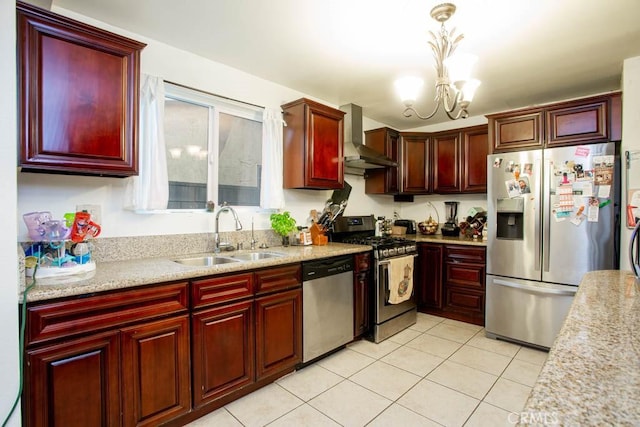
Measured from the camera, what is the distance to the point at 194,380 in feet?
6.13

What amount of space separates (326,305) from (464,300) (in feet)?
6.07

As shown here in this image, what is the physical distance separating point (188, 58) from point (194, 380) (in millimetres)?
2310

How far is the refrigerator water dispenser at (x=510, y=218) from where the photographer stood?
3006mm

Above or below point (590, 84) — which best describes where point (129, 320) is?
below

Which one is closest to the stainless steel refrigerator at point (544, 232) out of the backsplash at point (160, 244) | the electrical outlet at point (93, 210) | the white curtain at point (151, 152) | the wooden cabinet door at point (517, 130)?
the wooden cabinet door at point (517, 130)

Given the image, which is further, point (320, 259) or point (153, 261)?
point (320, 259)

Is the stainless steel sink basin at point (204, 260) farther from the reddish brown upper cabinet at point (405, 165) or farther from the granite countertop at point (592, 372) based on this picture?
the reddish brown upper cabinet at point (405, 165)

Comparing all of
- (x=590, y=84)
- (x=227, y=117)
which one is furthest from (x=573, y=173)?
(x=227, y=117)

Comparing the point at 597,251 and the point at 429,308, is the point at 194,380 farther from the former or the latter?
the point at 597,251

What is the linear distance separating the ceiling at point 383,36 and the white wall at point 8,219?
820mm

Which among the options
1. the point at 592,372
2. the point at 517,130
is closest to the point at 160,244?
the point at 592,372

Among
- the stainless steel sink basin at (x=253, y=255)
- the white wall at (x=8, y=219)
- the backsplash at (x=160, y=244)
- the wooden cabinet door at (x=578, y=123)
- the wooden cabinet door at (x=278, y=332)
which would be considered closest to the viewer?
the white wall at (x=8, y=219)

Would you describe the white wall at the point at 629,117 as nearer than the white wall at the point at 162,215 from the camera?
No

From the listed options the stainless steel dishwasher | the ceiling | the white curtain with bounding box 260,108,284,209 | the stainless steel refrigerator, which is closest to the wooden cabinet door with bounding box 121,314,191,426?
the stainless steel dishwasher
